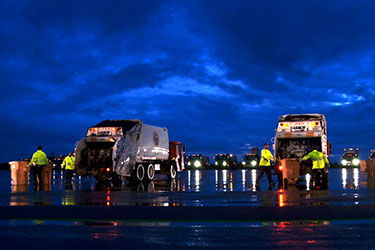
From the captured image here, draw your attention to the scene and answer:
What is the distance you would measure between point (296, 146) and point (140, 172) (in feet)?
26.5

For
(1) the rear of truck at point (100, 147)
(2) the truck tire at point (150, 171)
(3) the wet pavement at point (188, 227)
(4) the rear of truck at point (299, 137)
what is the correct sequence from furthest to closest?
(2) the truck tire at point (150, 171)
(4) the rear of truck at point (299, 137)
(1) the rear of truck at point (100, 147)
(3) the wet pavement at point (188, 227)

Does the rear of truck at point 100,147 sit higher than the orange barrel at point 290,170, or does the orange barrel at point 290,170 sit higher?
the rear of truck at point 100,147

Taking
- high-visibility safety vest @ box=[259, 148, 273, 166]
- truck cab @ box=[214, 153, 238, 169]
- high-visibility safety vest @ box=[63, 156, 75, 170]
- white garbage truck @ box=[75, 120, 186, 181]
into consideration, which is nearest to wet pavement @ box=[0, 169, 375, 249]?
high-visibility safety vest @ box=[259, 148, 273, 166]

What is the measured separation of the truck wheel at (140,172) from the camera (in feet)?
94.0

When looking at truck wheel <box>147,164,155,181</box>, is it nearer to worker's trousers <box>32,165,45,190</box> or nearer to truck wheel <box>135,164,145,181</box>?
truck wheel <box>135,164,145,181</box>

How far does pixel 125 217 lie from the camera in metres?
10.4

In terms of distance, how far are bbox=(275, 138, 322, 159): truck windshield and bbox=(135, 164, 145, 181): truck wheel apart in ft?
23.1

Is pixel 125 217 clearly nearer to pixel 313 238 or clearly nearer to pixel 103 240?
pixel 103 240

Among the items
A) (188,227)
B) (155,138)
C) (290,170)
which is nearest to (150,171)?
(155,138)

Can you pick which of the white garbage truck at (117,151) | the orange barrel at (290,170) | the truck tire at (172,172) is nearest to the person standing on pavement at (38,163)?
the white garbage truck at (117,151)

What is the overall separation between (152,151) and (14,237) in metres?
22.6

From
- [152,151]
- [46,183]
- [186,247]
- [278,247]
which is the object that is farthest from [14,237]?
[152,151]

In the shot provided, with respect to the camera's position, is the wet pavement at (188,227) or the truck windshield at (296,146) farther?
the truck windshield at (296,146)

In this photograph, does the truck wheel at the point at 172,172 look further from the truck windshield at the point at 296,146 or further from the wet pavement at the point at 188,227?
the wet pavement at the point at 188,227
